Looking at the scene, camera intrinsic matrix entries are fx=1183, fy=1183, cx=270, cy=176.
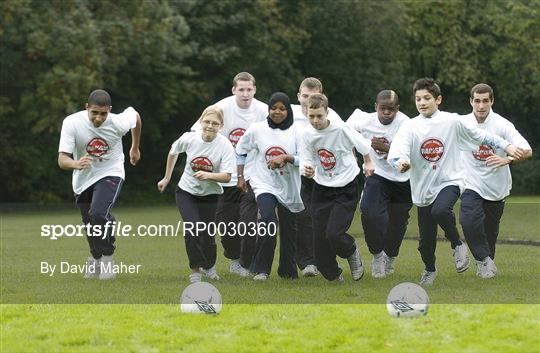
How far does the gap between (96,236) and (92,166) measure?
81cm

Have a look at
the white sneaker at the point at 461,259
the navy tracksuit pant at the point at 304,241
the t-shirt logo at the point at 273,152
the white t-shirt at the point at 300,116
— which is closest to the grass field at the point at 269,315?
the white sneaker at the point at 461,259

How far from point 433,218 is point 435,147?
2.47 feet

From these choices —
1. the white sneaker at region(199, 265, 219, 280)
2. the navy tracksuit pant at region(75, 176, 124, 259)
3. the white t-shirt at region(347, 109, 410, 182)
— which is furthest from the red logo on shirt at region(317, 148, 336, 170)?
the navy tracksuit pant at region(75, 176, 124, 259)

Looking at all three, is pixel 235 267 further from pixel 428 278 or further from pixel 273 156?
pixel 428 278

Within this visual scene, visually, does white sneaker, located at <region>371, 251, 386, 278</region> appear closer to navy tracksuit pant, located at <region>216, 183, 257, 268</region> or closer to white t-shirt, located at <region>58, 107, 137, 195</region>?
navy tracksuit pant, located at <region>216, 183, 257, 268</region>

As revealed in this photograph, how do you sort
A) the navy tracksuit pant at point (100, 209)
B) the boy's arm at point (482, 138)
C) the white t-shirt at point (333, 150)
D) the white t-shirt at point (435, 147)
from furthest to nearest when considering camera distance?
the navy tracksuit pant at point (100, 209) → the white t-shirt at point (333, 150) → the white t-shirt at point (435, 147) → the boy's arm at point (482, 138)

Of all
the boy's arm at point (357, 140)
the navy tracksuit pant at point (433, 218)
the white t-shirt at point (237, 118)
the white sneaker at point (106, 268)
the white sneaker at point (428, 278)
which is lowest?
the white sneaker at point (106, 268)

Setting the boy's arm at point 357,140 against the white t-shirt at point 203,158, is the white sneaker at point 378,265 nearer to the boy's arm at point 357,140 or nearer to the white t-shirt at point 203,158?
the boy's arm at point 357,140

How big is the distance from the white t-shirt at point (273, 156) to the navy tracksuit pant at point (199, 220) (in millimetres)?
562

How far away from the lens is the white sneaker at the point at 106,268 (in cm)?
1333

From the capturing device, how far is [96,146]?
13.5m

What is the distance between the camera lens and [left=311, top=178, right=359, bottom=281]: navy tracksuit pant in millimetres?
12734

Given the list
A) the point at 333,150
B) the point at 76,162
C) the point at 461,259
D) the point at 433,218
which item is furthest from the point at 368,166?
the point at 76,162

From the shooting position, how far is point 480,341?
892 centimetres
